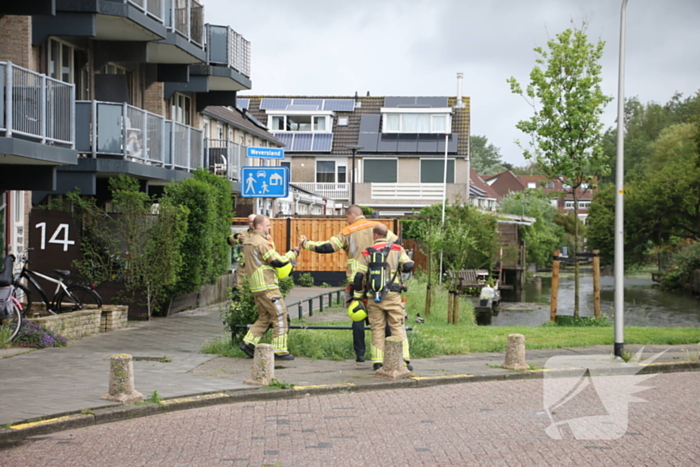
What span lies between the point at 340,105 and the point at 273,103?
14.7 feet

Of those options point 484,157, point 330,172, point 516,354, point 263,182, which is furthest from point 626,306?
point 484,157

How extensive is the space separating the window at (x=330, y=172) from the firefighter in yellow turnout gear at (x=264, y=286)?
4218cm

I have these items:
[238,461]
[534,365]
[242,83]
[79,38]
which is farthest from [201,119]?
[238,461]

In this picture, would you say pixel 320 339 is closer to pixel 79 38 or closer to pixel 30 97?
pixel 30 97

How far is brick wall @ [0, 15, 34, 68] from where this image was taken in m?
14.6

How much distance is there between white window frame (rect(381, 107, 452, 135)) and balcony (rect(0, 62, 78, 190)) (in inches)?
1555

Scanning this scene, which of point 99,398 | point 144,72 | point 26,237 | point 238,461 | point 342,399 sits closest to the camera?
point 238,461

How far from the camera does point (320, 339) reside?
38.4 feet

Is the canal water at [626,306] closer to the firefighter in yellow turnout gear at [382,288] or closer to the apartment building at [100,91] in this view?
the apartment building at [100,91]

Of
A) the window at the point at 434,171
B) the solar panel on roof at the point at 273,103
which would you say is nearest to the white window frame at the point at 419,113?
the window at the point at 434,171

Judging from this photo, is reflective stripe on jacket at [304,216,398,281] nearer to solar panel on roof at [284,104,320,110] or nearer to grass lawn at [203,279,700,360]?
grass lawn at [203,279,700,360]

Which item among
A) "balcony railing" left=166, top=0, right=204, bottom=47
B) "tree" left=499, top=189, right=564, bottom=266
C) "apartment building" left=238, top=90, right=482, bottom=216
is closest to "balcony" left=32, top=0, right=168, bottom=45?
"balcony railing" left=166, top=0, right=204, bottom=47

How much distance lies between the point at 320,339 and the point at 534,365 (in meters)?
2.95

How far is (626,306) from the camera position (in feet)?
114
